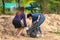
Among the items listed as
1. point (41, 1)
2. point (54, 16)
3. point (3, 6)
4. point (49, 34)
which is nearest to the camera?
point (49, 34)

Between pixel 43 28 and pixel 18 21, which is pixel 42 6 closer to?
pixel 43 28

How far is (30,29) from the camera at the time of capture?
32.6 ft

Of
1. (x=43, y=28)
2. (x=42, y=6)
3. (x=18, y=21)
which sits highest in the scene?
(x=18, y=21)

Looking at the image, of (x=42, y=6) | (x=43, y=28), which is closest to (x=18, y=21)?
(x=43, y=28)

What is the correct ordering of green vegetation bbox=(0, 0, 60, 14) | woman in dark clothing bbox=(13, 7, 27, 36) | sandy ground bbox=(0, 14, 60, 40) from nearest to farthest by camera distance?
sandy ground bbox=(0, 14, 60, 40), woman in dark clothing bbox=(13, 7, 27, 36), green vegetation bbox=(0, 0, 60, 14)

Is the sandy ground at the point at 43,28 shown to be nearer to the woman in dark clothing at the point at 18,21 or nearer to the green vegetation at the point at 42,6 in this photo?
the woman in dark clothing at the point at 18,21

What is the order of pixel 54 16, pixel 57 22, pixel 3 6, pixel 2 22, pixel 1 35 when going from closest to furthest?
1. pixel 1 35
2. pixel 2 22
3. pixel 57 22
4. pixel 54 16
5. pixel 3 6

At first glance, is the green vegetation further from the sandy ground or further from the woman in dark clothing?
the woman in dark clothing

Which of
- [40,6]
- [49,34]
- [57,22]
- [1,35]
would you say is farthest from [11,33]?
[40,6]

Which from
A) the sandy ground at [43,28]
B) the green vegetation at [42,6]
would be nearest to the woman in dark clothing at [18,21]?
the sandy ground at [43,28]

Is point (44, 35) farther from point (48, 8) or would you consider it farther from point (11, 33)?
point (48, 8)

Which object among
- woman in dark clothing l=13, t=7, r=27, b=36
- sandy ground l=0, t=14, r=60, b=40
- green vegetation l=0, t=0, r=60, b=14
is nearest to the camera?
sandy ground l=0, t=14, r=60, b=40

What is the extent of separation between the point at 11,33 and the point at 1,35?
2.18ft

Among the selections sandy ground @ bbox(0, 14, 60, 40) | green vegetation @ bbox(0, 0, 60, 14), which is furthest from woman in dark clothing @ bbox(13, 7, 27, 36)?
green vegetation @ bbox(0, 0, 60, 14)
